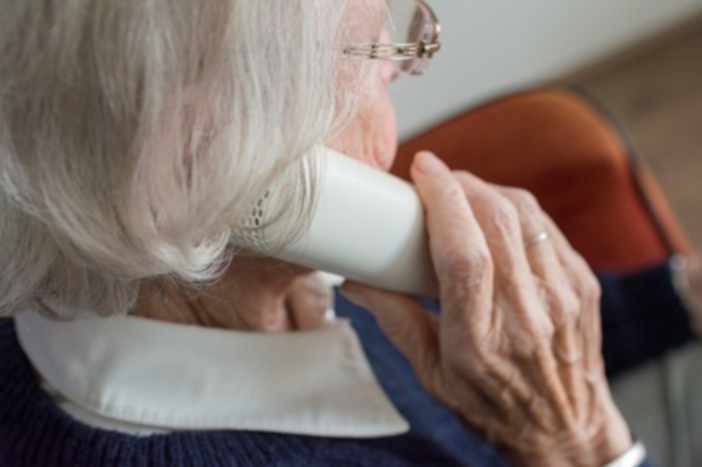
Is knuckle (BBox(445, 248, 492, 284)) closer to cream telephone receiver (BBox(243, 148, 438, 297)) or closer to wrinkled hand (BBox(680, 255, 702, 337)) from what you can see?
cream telephone receiver (BBox(243, 148, 438, 297))

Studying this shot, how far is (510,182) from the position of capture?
1283mm

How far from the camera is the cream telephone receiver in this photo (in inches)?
30.0

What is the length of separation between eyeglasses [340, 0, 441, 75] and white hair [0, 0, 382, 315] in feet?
0.23

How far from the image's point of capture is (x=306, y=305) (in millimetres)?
982

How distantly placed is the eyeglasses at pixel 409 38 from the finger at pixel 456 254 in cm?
11

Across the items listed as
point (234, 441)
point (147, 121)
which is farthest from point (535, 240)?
point (147, 121)

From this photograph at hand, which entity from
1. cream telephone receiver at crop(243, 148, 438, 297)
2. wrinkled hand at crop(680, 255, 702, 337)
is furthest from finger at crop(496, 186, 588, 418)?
wrinkled hand at crop(680, 255, 702, 337)

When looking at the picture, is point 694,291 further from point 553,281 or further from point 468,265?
point 468,265

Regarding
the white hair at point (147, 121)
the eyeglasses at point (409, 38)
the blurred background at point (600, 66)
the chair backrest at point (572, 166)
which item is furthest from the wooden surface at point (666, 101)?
the white hair at point (147, 121)

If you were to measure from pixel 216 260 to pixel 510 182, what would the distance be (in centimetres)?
68

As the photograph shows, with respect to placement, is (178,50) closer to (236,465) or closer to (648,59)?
(236,465)

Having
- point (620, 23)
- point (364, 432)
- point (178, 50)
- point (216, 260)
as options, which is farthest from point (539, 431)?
point (620, 23)

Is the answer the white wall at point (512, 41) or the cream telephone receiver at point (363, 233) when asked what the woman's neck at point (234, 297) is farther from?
the white wall at point (512, 41)

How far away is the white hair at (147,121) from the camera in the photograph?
1.88 feet
